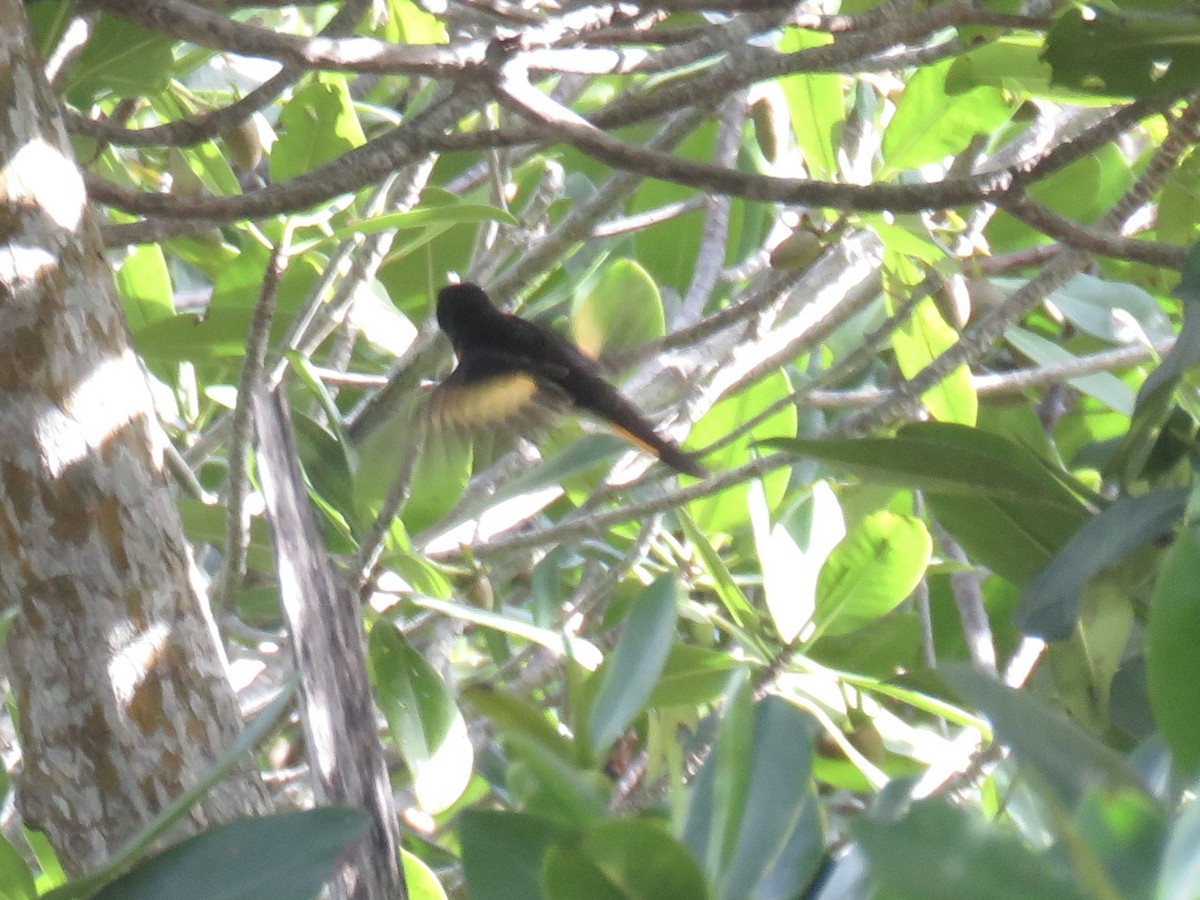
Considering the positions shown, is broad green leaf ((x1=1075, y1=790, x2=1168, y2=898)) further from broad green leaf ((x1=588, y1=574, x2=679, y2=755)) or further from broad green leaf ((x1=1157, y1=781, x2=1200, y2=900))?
broad green leaf ((x1=588, y1=574, x2=679, y2=755))

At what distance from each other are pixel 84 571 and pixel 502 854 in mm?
390

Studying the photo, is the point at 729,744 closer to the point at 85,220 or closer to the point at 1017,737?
the point at 1017,737

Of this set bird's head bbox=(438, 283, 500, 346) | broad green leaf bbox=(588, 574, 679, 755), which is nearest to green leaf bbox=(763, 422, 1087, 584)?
broad green leaf bbox=(588, 574, 679, 755)

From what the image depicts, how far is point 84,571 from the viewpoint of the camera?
2.59ft

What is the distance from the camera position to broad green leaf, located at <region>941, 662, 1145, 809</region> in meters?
0.43

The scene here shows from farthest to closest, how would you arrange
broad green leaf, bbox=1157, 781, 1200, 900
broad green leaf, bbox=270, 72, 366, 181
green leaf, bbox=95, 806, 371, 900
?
broad green leaf, bbox=270, 72, 366, 181 → green leaf, bbox=95, 806, 371, 900 → broad green leaf, bbox=1157, 781, 1200, 900

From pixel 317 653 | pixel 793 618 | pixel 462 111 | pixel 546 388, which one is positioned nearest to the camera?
pixel 317 653

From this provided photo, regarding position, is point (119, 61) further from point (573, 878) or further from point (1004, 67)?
point (573, 878)

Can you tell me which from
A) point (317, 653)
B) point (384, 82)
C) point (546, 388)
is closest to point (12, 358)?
point (317, 653)

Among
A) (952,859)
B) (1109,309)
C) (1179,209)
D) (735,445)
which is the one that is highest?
(952,859)

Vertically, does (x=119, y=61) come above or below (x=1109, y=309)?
above

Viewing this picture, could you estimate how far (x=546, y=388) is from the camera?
63.0 inches

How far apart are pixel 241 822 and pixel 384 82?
1657 millimetres

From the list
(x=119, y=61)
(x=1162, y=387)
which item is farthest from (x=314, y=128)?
(x=1162, y=387)
